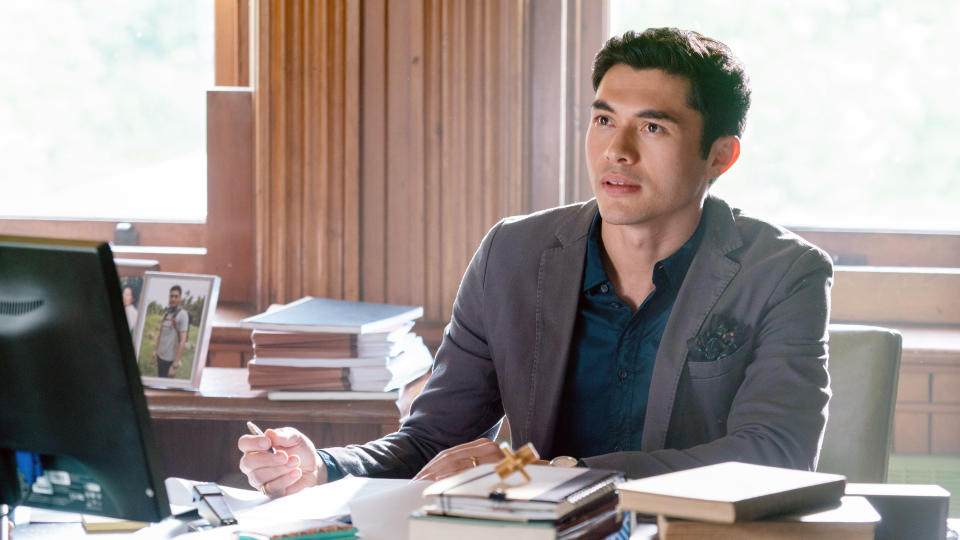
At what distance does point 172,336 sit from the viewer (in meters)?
2.20

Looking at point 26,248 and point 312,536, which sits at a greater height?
point 26,248

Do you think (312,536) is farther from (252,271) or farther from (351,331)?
(252,271)

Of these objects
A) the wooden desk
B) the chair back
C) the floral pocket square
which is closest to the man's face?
the floral pocket square

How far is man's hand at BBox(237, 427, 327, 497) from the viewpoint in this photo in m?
1.46

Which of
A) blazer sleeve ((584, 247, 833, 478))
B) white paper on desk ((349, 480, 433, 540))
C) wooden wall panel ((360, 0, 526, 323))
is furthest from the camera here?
wooden wall panel ((360, 0, 526, 323))

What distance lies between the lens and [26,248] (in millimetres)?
997

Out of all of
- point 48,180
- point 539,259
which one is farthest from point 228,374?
point 48,180

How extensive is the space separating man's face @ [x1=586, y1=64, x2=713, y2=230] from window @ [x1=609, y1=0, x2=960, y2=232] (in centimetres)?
93

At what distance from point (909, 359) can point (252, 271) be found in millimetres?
1669

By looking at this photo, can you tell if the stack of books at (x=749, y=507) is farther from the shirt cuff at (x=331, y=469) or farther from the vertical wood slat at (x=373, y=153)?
the vertical wood slat at (x=373, y=153)

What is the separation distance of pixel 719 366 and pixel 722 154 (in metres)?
0.44

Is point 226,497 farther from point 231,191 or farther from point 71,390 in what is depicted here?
point 231,191

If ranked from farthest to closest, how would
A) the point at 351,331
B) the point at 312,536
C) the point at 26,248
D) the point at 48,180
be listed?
the point at 48,180
the point at 351,331
the point at 312,536
the point at 26,248

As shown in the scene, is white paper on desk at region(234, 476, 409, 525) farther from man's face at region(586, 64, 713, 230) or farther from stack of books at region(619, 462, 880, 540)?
man's face at region(586, 64, 713, 230)
